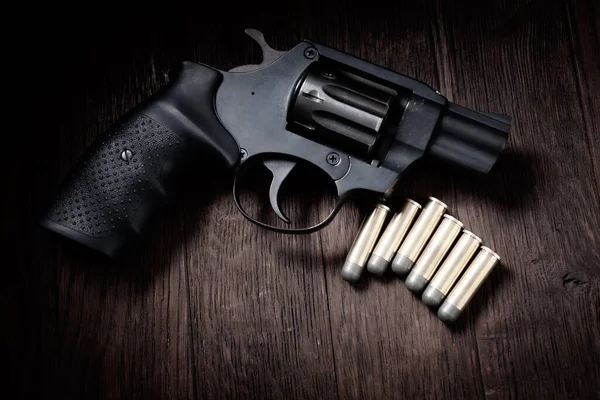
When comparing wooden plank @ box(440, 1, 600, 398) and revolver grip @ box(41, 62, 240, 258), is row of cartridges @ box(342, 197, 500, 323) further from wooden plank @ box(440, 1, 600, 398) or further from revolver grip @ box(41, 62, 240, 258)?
revolver grip @ box(41, 62, 240, 258)

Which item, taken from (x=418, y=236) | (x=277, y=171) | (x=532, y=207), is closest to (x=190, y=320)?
(x=277, y=171)

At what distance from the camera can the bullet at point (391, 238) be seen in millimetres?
1458

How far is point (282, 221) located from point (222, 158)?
0.82 ft

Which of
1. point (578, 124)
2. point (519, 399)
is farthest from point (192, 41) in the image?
point (519, 399)

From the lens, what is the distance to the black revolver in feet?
4.32

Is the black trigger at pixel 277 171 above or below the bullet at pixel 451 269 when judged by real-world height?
above

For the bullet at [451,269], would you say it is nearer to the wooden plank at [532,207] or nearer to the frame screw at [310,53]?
the wooden plank at [532,207]

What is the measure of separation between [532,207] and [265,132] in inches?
25.4

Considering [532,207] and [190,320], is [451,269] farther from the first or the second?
[190,320]

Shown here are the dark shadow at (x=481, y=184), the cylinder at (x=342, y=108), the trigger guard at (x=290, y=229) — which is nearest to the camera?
the cylinder at (x=342, y=108)

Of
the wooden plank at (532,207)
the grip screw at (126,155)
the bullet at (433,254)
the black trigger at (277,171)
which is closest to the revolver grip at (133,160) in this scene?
the grip screw at (126,155)

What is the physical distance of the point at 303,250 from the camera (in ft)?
4.96

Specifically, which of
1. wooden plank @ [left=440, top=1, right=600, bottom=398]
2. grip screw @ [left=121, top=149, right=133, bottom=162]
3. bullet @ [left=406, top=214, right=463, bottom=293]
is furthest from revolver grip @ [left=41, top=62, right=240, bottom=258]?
wooden plank @ [left=440, top=1, right=600, bottom=398]

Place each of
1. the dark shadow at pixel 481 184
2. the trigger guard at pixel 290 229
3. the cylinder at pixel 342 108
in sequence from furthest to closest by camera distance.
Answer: the dark shadow at pixel 481 184, the trigger guard at pixel 290 229, the cylinder at pixel 342 108
